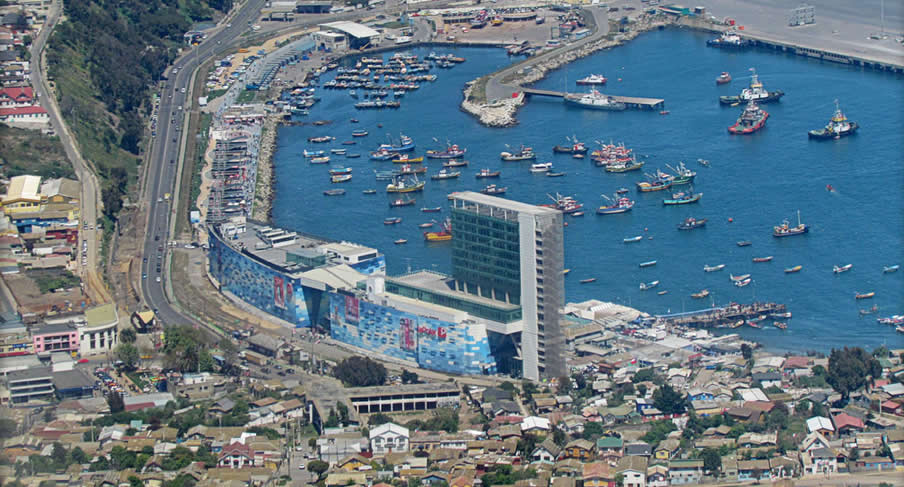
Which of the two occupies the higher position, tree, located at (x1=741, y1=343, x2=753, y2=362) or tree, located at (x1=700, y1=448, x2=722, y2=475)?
tree, located at (x1=700, y1=448, x2=722, y2=475)

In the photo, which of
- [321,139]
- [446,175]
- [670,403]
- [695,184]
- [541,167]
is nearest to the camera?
[670,403]

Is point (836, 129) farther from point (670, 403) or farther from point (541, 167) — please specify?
point (670, 403)

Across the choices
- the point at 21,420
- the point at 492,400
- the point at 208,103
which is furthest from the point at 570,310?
the point at 208,103

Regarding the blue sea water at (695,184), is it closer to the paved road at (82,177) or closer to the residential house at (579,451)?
the paved road at (82,177)

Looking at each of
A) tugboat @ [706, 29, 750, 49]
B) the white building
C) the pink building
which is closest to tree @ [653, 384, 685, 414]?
the white building

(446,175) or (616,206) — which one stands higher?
(616,206)

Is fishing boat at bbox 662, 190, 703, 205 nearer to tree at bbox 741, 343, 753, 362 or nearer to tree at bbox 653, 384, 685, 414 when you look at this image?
tree at bbox 741, 343, 753, 362

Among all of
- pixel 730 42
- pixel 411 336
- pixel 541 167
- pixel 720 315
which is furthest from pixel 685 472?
pixel 730 42

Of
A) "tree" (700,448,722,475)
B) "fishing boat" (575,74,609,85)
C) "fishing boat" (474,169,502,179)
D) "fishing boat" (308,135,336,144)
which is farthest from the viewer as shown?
"fishing boat" (575,74,609,85)
